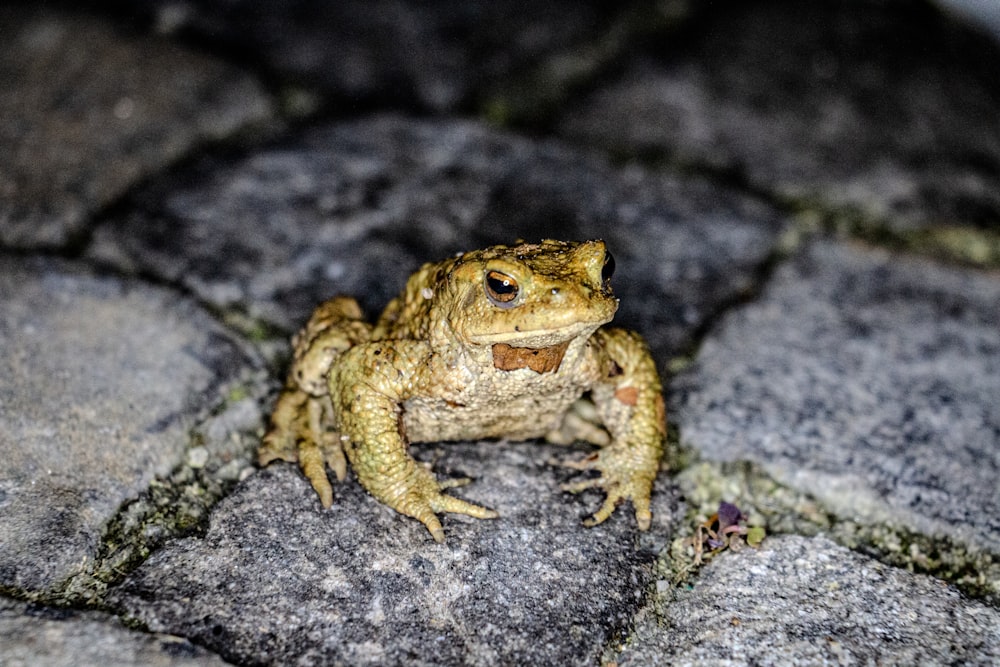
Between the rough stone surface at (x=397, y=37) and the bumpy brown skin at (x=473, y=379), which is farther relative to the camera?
the rough stone surface at (x=397, y=37)

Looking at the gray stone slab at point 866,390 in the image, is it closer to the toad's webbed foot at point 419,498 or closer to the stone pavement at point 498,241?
the stone pavement at point 498,241

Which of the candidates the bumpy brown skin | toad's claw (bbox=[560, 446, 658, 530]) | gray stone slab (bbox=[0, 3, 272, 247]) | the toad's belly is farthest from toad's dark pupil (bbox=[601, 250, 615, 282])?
gray stone slab (bbox=[0, 3, 272, 247])

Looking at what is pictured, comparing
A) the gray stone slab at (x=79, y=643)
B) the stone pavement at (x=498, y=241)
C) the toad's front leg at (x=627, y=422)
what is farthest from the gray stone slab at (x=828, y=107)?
the gray stone slab at (x=79, y=643)

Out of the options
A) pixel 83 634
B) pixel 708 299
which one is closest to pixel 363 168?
pixel 708 299

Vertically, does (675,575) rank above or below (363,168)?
below

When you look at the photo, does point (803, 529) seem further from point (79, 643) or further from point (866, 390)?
point (79, 643)

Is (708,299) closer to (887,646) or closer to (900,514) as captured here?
(900,514)

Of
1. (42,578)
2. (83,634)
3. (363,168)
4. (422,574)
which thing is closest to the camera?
(83,634)
